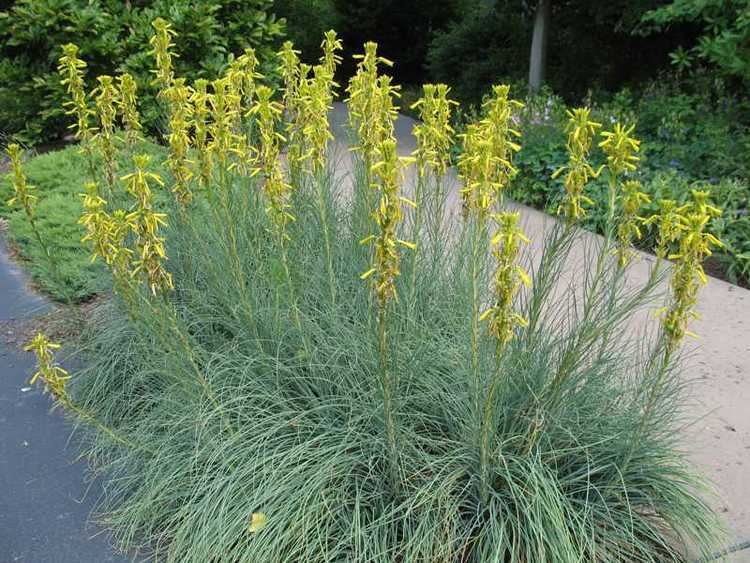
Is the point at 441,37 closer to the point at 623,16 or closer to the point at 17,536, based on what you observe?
the point at 623,16

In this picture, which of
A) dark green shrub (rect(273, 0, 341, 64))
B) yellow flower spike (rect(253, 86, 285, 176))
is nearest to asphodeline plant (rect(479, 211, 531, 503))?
yellow flower spike (rect(253, 86, 285, 176))

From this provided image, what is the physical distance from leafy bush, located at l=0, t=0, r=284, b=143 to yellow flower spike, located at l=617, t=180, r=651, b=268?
597cm

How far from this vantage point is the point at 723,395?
3570mm

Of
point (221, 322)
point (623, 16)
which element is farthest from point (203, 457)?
point (623, 16)

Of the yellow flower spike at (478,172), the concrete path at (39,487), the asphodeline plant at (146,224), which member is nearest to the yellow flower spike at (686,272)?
the yellow flower spike at (478,172)

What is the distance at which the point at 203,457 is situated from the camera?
107 inches

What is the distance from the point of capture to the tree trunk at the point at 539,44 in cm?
1062

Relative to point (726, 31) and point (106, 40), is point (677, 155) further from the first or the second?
point (106, 40)

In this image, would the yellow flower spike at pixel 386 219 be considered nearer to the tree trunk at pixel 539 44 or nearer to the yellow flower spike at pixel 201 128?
the yellow flower spike at pixel 201 128

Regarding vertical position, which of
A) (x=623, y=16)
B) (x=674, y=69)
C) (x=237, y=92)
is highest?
(x=237, y=92)

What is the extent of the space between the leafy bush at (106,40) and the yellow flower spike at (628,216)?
19.6 feet

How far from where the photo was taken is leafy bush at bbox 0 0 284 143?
763cm

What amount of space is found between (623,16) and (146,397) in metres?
8.86

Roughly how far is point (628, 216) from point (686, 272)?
1.06 ft
